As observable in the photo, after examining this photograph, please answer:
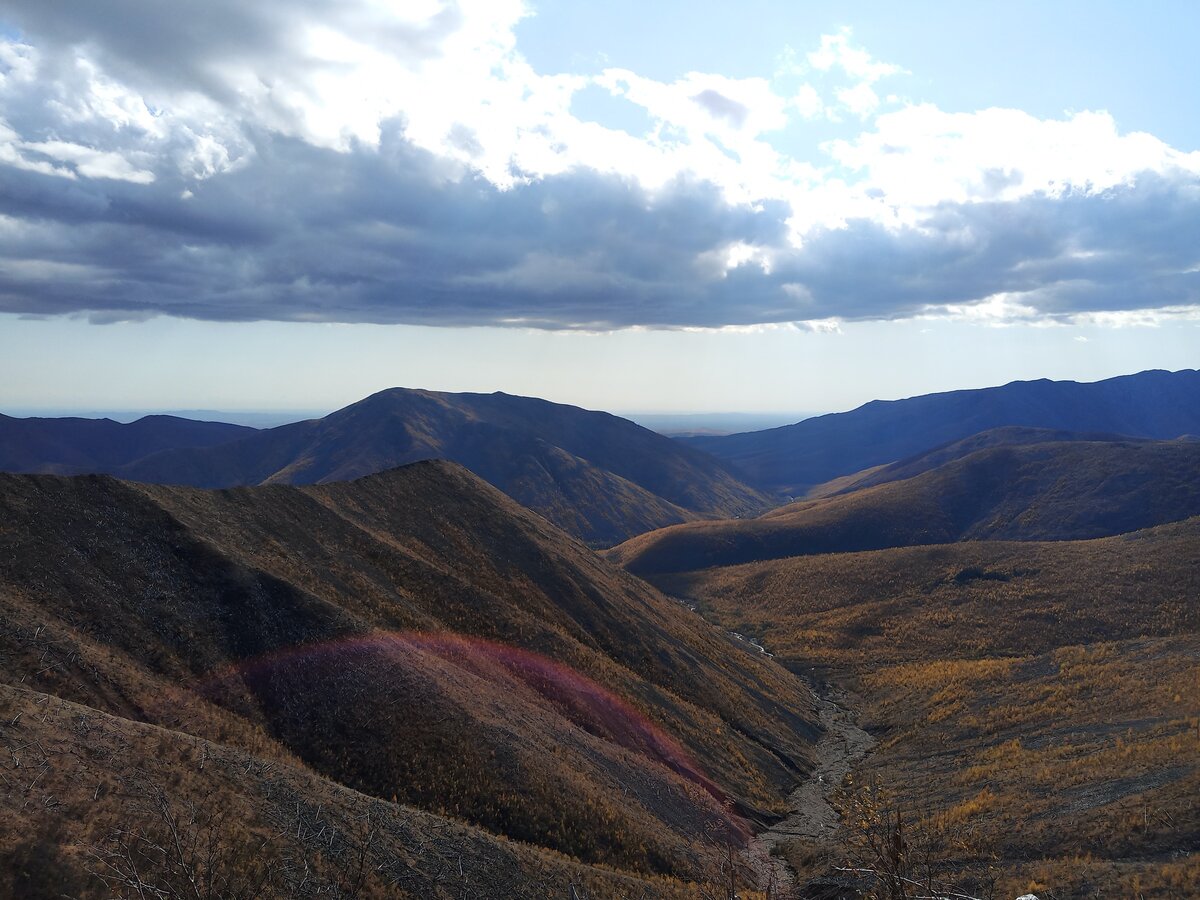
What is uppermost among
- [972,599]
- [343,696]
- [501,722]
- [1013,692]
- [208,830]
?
[208,830]

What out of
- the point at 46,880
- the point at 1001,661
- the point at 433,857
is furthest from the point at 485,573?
the point at 1001,661

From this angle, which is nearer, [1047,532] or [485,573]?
[485,573]

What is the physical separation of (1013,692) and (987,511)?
334 ft

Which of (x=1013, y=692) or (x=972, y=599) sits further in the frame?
(x=972, y=599)

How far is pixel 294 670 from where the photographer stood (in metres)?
34.2

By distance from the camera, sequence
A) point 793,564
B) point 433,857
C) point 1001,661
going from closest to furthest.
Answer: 1. point 433,857
2. point 1001,661
3. point 793,564

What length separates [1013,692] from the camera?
5309cm

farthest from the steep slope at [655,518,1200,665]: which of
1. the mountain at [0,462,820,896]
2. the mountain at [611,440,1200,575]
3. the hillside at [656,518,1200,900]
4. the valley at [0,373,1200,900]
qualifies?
the mountain at [611,440,1200,575]

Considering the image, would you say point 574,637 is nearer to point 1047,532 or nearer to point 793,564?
point 793,564

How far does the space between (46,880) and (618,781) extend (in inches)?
1026

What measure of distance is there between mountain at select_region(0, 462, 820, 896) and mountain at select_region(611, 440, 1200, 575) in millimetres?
81311

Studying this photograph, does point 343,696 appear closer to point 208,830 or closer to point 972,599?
point 208,830

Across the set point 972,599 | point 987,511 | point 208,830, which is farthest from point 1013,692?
point 987,511

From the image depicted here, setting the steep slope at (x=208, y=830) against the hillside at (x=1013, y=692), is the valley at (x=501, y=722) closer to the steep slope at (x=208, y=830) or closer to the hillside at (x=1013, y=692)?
the steep slope at (x=208, y=830)
